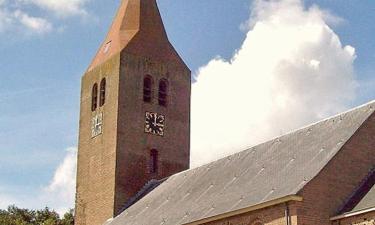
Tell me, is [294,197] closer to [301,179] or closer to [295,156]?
[301,179]

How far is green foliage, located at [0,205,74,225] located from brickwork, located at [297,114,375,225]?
2723 centimetres

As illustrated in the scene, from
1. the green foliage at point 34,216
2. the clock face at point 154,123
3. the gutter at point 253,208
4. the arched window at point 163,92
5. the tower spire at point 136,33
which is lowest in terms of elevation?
the gutter at point 253,208

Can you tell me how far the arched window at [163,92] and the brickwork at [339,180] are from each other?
16.4 meters

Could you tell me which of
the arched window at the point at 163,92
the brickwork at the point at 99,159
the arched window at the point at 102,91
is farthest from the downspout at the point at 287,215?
the arched window at the point at 102,91

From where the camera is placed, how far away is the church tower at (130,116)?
131ft

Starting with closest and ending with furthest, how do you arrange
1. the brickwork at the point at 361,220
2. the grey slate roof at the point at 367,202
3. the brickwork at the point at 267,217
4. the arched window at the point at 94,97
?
the brickwork at the point at 361,220 → the grey slate roof at the point at 367,202 → the brickwork at the point at 267,217 → the arched window at the point at 94,97

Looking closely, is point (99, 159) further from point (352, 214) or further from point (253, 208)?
point (352, 214)

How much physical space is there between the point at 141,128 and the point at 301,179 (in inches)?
622

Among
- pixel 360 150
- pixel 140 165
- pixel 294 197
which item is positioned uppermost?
pixel 140 165

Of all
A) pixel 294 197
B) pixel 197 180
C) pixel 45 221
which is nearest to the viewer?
pixel 294 197

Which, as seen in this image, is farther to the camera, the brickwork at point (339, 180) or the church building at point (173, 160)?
the church building at point (173, 160)

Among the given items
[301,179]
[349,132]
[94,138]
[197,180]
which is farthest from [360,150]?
[94,138]

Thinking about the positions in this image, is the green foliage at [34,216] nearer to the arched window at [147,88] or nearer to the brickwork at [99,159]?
the brickwork at [99,159]

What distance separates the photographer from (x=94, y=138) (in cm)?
4188
